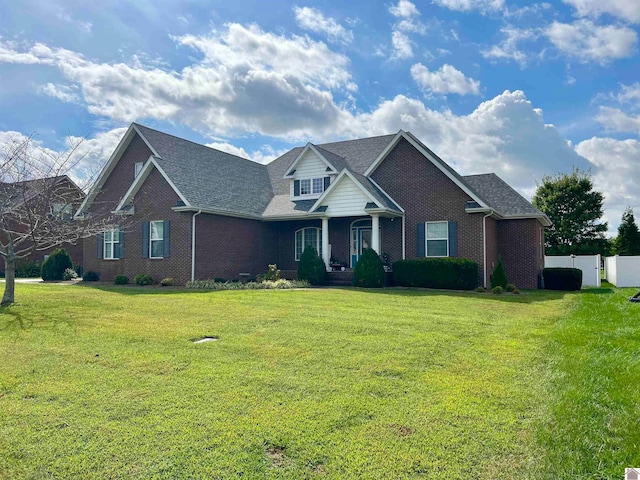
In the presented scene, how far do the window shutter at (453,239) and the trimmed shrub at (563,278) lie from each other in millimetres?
5026

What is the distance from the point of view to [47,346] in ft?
23.9

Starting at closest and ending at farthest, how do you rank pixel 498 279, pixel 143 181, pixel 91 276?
1. pixel 498 279
2. pixel 143 181
3. pixel 91 276

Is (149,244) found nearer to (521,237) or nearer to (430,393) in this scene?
(521,237)

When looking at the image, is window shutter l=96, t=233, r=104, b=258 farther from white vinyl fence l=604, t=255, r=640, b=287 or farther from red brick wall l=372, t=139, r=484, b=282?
white vinyl fence l=604, t=255, r=640, b=287

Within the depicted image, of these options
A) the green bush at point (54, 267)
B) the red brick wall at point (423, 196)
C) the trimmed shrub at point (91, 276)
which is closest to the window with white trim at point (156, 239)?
the trimmed shrub at point (91, 276)

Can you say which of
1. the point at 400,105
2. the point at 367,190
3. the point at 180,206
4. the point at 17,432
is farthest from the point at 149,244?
the point at 17,432

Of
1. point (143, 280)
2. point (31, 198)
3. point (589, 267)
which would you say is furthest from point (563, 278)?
point (31, 198)

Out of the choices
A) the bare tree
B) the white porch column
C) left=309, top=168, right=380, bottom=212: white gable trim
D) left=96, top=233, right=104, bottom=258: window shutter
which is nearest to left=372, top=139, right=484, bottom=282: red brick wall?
the white porch column

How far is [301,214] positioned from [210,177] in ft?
16.5

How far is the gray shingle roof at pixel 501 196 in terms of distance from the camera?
70.5 ft

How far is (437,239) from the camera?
20.4m

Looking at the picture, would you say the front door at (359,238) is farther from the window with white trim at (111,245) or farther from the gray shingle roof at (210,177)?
the window with white trim at (111,245)

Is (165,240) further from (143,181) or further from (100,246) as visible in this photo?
(100,246)

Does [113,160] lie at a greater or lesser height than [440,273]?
greater
